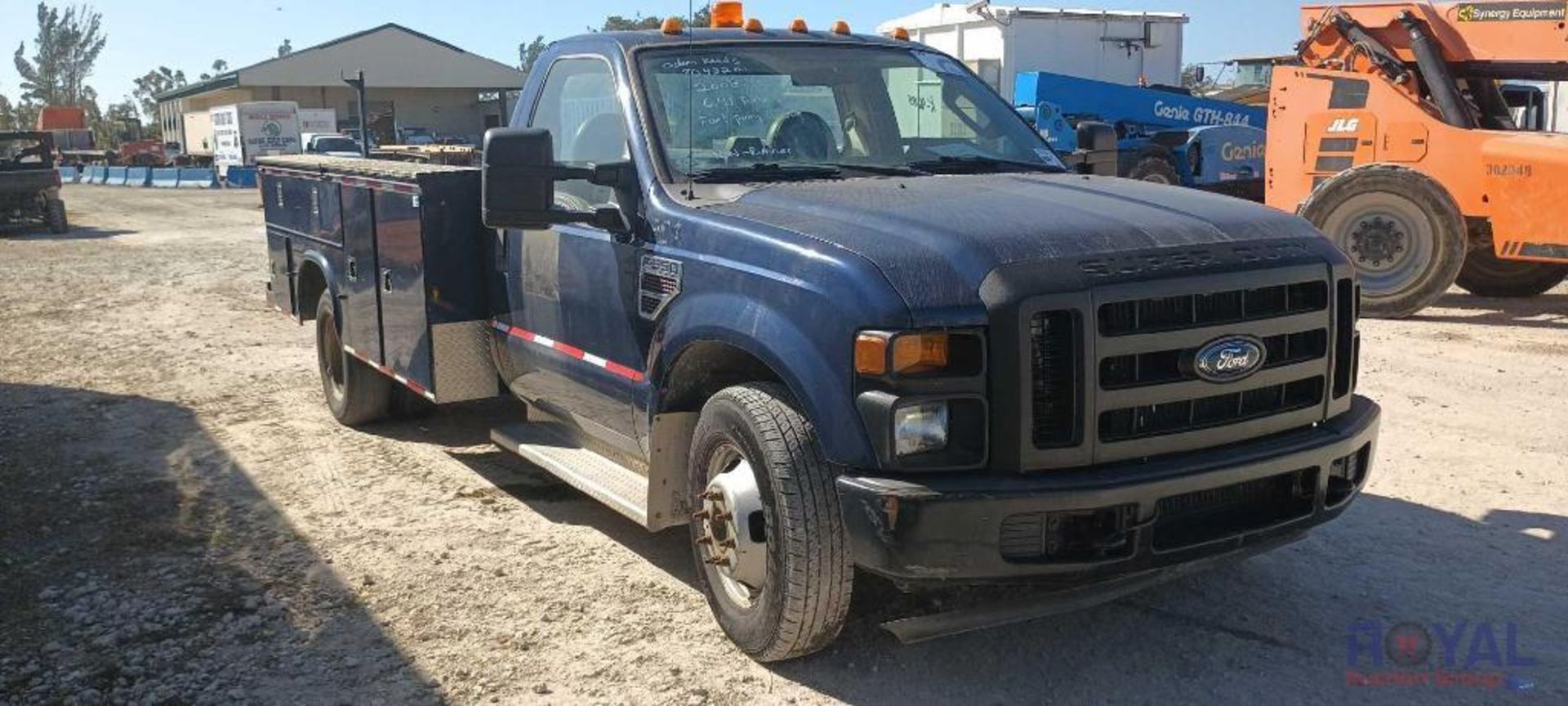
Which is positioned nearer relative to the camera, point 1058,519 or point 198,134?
point 1058,519

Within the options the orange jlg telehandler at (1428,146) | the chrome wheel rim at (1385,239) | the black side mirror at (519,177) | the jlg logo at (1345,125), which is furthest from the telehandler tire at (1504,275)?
the black side mirror at (519,177)

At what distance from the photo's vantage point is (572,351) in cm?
489

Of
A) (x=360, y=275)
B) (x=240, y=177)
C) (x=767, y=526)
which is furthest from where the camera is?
(x=240, y=177)

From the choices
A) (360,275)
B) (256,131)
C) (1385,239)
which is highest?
(256,131)

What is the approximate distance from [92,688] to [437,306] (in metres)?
2.25

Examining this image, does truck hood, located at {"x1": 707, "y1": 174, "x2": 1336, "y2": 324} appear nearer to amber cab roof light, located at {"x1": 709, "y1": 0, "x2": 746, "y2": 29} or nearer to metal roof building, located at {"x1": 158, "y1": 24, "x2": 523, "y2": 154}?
amber cab roof light, located at {"x1": 709, "y1": 0, "x2": 746, "y2": 29}

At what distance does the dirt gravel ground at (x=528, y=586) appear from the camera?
3854 millimetres

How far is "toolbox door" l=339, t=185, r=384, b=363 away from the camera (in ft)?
20.5

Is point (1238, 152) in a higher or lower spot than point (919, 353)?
higher

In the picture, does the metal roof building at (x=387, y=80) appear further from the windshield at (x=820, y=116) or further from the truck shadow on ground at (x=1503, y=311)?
the windshield at (x=820, y=116)

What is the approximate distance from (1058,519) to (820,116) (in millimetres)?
2096

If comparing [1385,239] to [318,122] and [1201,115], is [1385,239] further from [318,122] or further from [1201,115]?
[318,122]

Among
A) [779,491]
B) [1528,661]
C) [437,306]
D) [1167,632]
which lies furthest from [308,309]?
[1528,661]


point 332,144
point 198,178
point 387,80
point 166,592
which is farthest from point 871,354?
point 387,80
